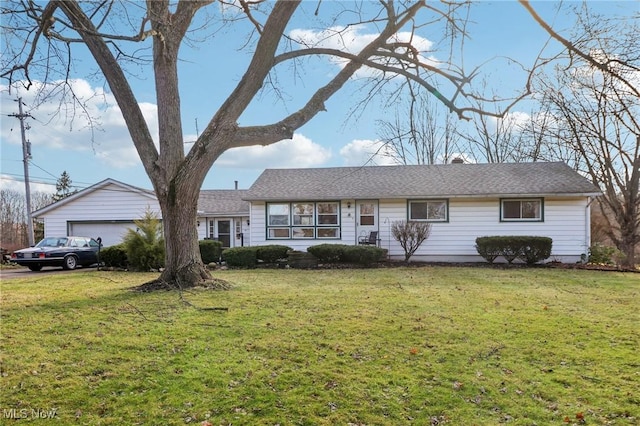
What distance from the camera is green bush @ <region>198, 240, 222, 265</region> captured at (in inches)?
653

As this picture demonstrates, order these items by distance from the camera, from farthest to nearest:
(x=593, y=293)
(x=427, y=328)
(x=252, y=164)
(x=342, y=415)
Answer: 1. (x=252, y=164)
2. (x=593, y=293)
3. (x=427, y=328)
4. (x=342, y=415)

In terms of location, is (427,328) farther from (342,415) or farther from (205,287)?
(205,287)

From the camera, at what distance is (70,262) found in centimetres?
1662

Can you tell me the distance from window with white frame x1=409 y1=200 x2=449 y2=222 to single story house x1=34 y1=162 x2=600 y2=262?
0.04 metres

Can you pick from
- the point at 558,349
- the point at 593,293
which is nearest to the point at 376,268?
the point at 593,293

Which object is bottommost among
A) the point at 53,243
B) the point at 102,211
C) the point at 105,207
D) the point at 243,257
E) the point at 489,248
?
the point at 243,257

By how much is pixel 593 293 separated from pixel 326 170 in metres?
12.8

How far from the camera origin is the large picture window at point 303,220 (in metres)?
17.3

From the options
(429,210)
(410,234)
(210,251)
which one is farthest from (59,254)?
(429,210)

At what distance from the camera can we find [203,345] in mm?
4969

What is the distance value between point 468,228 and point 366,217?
3928 millimetres

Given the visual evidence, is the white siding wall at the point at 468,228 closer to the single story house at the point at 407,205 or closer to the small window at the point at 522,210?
the single story house at the point at 407,205

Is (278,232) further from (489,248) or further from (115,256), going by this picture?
(489,248)

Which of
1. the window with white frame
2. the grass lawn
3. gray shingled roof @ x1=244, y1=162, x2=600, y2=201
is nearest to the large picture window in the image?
gray shingled roof @ x1=244, y1=162, x2=600, y2=201
